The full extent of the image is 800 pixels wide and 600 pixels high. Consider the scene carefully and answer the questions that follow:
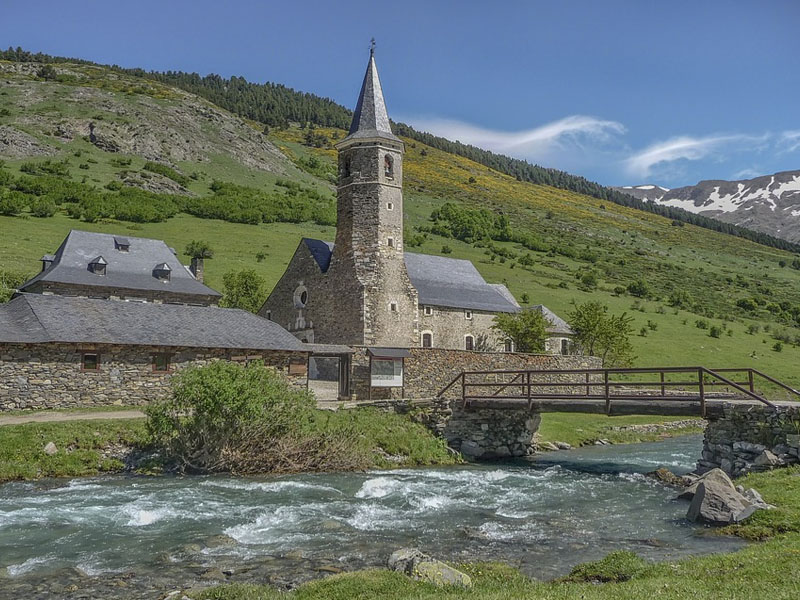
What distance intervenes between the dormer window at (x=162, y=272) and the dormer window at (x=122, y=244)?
2.77 meters

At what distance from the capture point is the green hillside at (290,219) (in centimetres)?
6906

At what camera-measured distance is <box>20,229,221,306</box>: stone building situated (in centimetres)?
4238

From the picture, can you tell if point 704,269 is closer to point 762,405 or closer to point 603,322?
point 603,322

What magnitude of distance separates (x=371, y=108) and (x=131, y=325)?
21967 millimetres

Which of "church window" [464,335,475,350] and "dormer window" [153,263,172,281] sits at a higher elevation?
"dormer window" [153,263,172,281]

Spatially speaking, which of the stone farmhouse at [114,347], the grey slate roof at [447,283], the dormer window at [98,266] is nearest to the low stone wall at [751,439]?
the stone farmhouse at [114,347]

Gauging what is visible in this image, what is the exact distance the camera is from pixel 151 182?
9550 centimetres

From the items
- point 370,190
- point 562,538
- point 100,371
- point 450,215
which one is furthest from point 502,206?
point 562,538

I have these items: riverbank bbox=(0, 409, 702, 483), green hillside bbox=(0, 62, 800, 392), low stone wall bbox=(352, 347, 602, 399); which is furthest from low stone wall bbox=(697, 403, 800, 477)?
green hillside bbox=(0, 62, 800, 392)

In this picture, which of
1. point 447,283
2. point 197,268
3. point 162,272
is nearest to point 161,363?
point 162,272

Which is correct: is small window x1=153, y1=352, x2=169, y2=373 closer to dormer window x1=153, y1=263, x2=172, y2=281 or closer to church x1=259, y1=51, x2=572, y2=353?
church x1=259, y1=51, x2=572, y2=353

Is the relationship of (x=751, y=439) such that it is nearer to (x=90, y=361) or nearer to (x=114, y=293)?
(x=90, y=361)

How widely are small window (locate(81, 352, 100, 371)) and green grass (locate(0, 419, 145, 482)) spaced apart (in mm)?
5137

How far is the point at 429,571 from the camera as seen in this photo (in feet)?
31.8
